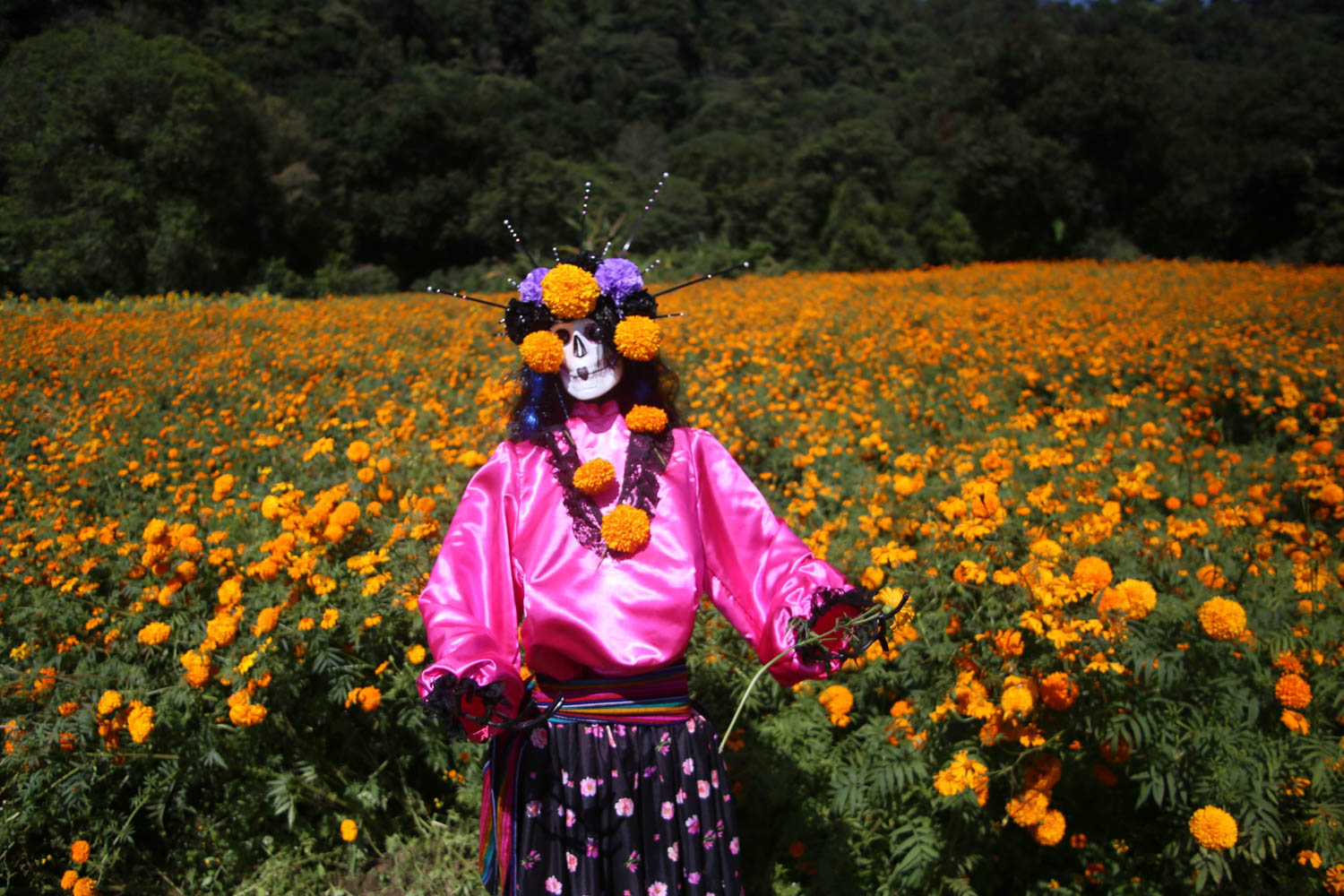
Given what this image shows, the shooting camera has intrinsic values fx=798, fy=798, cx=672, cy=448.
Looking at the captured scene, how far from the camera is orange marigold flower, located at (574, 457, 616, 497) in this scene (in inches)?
56.8

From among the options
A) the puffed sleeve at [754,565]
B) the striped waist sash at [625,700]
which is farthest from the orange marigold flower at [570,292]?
the striped waist sash at [625,700]

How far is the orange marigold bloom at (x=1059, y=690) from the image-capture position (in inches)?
65.0

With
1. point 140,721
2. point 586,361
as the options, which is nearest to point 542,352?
point 586,361

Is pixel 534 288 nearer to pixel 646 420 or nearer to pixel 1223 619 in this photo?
pixel 646 420

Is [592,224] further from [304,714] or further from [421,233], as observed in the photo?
[421,233]

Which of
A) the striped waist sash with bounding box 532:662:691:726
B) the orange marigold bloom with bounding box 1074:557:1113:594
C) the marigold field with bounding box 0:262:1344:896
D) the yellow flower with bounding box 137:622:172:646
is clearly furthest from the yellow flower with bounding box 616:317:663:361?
the yellow flower with bounding box 137:622:172:646

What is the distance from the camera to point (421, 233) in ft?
93.6

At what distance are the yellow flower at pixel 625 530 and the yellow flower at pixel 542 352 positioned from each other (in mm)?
Result: 314

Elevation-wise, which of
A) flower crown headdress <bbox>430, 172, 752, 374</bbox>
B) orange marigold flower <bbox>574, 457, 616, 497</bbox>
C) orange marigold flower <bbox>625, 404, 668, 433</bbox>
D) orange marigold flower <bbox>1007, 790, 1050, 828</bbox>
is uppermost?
flower crown headdress <bbox>430, 172, 752, 374</bbox>

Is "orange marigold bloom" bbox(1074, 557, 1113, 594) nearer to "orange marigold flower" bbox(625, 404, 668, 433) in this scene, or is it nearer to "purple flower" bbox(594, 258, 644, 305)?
"orange marigold flower" bbox(625, 404, 668, 433)

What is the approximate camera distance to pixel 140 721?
187 centimetres

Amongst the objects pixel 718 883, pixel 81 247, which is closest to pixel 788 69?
pixel 81 247

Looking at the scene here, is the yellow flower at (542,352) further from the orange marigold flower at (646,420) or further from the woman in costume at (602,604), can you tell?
the orange marigold flower at (646,420)


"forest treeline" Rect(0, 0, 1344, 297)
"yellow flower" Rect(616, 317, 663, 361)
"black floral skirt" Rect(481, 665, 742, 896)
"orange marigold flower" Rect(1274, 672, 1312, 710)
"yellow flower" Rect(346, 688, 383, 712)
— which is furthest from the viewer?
"forest treeline" Rect(0, 0, 1344, 297)
